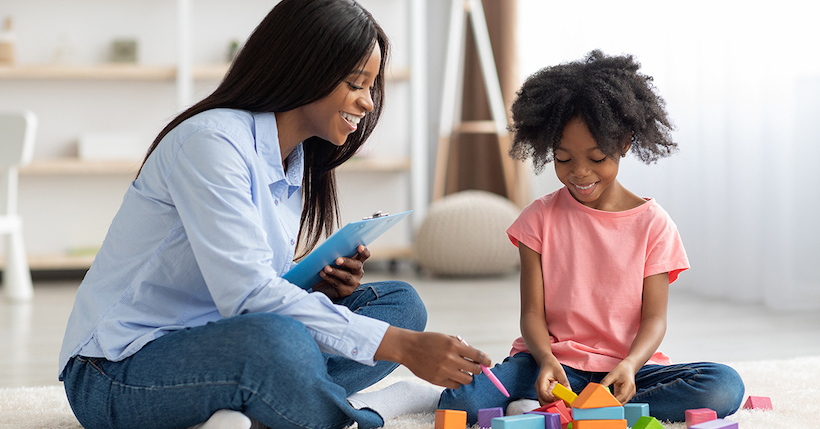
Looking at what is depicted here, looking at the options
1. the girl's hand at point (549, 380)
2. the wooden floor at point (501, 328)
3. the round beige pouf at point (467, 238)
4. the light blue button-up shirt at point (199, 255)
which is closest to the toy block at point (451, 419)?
the girl's hand at point (549, 380)

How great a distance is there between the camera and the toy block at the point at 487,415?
1.07 meters

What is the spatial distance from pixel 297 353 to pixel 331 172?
432mm

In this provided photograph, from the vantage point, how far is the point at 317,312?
3.00 ft

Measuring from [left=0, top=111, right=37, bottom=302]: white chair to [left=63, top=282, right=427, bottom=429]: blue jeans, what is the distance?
6.69 feet

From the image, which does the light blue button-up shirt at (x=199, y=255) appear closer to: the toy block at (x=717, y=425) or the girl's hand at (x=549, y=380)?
the girl's hand at (x=549, y=380)

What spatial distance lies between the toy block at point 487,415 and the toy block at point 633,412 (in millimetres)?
172

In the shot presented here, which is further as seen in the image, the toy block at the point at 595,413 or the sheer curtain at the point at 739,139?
the sheer curtain at the point at 739,139

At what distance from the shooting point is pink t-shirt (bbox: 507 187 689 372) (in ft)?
3.82

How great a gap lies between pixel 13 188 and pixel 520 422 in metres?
2.50


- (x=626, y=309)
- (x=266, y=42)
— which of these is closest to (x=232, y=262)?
(x=266, y=42)

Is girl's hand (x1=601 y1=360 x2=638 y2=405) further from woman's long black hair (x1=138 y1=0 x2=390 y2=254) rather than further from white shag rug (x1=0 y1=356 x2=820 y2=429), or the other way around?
woman's long black hair (x1=138 y1=0 x2=390 y2=254)

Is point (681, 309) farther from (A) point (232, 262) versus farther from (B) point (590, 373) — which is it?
(A) point (232, 262)

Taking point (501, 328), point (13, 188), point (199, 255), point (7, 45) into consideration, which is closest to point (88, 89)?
point (7, 45)

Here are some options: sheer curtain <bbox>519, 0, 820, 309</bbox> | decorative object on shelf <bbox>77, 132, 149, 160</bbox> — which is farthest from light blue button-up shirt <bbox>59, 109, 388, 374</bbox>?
decorative object on shelf <bbox>77, 132, 149, 160</bbox>
